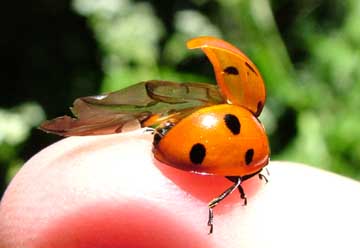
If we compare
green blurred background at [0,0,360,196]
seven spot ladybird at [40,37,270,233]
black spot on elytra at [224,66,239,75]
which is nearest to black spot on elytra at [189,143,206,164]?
seven spot ladybird at [40,37,270,233]

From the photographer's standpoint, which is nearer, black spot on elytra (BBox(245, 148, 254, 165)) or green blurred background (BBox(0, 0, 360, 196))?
black spot on elytra (BBox(245, 148, 254, 165))

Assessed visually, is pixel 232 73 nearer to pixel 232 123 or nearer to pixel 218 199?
pixel 232 123

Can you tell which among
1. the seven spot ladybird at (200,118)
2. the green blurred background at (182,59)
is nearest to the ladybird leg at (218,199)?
the seven spot ladybird at (200,118)

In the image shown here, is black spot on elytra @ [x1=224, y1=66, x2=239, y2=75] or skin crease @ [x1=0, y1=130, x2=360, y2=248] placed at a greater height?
black spot on elytra @ [x1=224, y1=66, x2=239, y2=75]

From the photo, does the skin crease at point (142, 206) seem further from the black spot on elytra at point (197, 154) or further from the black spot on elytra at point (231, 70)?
the black spot on elytra at point (231, 70)

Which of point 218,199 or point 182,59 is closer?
point 218,199

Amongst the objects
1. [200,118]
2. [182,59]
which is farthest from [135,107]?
[182,59]

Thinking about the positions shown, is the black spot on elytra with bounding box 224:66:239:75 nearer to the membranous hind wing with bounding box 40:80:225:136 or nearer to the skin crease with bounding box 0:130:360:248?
the membranous hind wing with bounding box 40:80:225:136
